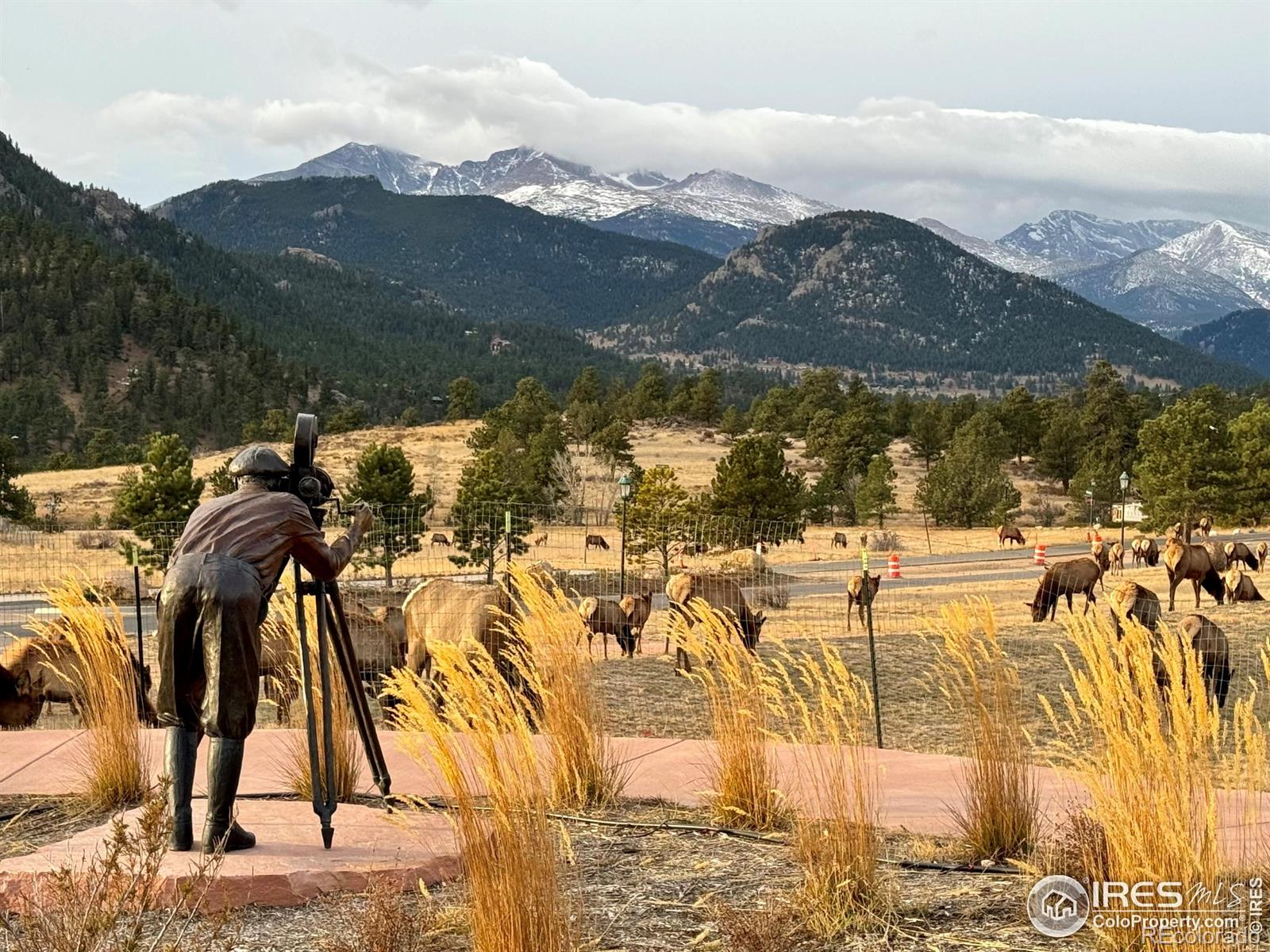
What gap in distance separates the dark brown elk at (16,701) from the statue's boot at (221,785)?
17.4 feet

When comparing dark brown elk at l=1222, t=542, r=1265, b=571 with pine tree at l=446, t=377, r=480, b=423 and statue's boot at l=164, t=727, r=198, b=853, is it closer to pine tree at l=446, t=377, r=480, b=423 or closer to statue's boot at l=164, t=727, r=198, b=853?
statue's boot at l=164, t=727, r=198, b=853

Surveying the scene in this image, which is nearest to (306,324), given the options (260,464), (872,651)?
(872,651)

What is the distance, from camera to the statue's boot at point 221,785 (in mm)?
4629

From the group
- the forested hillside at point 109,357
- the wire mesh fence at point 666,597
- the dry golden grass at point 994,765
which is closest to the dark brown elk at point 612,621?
the wire mesh fence at point 666,597

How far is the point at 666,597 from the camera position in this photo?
19828mm

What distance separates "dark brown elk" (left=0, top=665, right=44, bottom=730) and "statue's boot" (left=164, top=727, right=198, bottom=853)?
Result: 5.16 meters

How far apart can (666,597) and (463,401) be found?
8067cm

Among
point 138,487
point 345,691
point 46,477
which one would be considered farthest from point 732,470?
point 46,477

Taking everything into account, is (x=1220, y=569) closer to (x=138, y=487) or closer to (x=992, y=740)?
(x=992, y=740)

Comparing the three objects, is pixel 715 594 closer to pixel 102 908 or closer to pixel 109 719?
pixel 109 719

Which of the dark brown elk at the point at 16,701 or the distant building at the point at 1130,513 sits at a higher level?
the dark brown elk at the point at 16,701

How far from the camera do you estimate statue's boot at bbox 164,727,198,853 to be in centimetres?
468

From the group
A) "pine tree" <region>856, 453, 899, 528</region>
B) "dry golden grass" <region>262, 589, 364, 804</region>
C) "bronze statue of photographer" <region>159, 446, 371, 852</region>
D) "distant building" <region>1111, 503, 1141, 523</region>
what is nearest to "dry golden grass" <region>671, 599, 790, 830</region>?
"dry golden grass" <region>262, 589, 364, 804</region>

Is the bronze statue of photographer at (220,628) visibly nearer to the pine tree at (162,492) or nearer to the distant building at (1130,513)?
the pine tree at (162,492)
